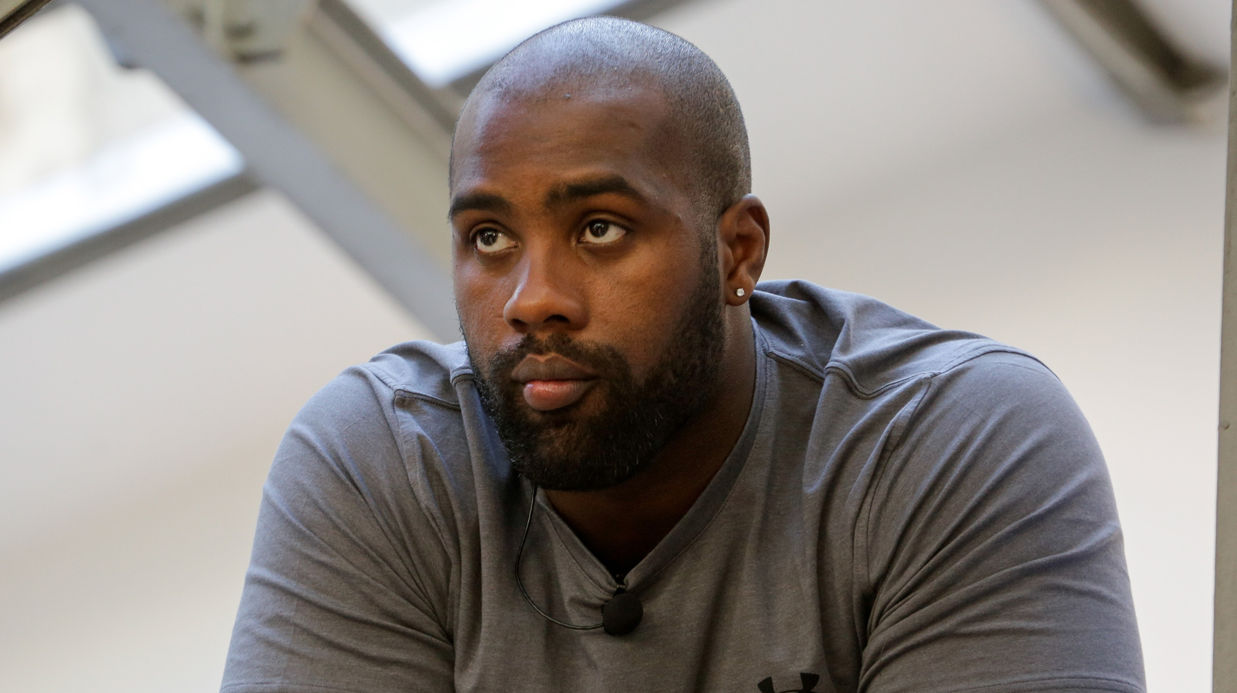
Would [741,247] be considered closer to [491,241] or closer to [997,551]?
[491,241]

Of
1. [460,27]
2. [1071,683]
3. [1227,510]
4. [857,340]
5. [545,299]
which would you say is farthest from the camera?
[460,27]

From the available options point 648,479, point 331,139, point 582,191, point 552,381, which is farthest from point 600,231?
point 331,139

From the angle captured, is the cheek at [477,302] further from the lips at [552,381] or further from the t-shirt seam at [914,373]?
the t-shirt seam at [914,373]

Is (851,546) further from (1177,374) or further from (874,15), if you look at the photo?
(874,15)

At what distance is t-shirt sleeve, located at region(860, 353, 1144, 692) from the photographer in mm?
1369

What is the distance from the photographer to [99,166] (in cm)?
379

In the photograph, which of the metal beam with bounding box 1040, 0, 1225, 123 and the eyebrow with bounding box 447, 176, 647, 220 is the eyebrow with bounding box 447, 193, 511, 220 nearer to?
the eyebrow with bounding box 447, 176, 647, 220

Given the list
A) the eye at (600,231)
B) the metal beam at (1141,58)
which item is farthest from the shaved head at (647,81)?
the metal beam at (1141,58)

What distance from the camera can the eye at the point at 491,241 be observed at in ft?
5.03

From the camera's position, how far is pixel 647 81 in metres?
1.57

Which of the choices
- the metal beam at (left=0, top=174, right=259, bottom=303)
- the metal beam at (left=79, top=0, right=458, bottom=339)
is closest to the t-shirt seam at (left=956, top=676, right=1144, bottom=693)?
the metal beam at (left=79, top=0, right=458, bottom=339)

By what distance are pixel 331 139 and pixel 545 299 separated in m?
1.87

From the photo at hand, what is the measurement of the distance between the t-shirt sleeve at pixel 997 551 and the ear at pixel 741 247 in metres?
0.22

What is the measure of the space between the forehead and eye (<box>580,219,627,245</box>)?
0.18ft
